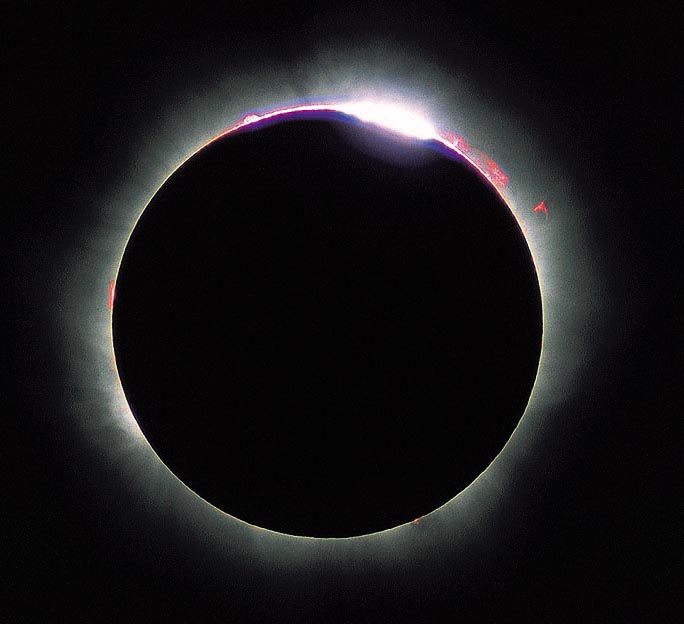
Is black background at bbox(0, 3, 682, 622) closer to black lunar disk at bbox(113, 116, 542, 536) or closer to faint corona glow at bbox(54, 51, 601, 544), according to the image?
faint corona glow at bbox(54, 51, 601, 544)

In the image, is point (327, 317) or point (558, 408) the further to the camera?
point (558, 408)

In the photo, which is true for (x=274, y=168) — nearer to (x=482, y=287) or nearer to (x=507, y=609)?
(x=482, y=287)

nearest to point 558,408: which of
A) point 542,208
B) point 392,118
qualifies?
point 542,208

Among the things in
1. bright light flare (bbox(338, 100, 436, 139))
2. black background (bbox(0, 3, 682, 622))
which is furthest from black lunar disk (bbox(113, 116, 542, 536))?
black background (bbox(0, 3, 682, 622))

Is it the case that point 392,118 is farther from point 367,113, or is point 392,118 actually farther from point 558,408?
point 558,408

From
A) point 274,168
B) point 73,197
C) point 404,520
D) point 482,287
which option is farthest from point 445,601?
point 73,197

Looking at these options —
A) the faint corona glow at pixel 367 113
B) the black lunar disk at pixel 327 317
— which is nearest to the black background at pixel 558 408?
the faint corona glow at pixel 367 113
